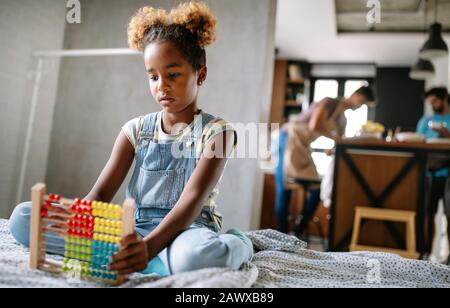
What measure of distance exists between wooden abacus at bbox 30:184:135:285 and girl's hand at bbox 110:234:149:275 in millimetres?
23

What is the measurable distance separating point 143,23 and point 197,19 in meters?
0.12

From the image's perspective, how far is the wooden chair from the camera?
7.11 feet

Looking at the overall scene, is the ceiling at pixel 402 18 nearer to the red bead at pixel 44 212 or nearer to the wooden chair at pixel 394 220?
the wooden chair at pixel 394 220

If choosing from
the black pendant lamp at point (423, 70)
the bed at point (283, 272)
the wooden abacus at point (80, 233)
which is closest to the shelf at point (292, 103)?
the black pendant lamp at point (423, 70)

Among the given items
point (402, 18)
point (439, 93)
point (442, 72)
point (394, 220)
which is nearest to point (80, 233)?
point (394, 220)

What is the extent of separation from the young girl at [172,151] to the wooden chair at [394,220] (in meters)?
1.59

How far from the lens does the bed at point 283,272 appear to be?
24.6 inches

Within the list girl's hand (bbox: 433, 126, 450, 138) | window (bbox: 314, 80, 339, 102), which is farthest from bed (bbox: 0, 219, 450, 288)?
window (bbox: 314, 80, 339, 102)

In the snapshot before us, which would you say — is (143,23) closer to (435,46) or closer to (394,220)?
(394,220)

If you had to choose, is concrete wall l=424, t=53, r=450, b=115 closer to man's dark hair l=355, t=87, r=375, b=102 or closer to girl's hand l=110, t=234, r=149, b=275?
man's dark hair l=355, t=87, r=375, b=102

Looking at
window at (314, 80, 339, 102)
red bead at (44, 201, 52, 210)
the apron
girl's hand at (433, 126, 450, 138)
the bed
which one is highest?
window at (314, 80, 339, 102)
